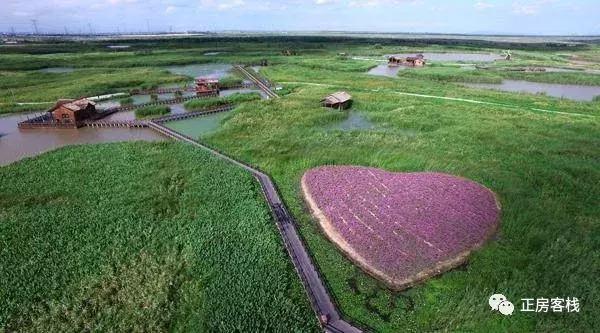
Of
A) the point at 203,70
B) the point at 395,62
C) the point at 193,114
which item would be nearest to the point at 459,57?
the point at 395,62

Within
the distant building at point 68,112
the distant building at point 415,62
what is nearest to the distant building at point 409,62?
the distant building at point 415,62

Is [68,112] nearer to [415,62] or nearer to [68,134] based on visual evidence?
[68,134]

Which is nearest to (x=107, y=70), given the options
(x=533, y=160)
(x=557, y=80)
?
(x=533, y=160)

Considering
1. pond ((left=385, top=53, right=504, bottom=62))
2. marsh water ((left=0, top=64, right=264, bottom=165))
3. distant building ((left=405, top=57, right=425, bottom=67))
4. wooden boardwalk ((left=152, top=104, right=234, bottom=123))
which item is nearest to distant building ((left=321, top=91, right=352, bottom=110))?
wooden boardwalk ((left=152, top=104, right=234, bottom=123))

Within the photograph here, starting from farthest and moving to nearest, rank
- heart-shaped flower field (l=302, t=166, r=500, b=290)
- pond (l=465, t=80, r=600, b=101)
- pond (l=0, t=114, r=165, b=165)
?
pond (l=465, t=80, r=600, b=101)
pond (l=0, t=114, r=165, b=165)
heart-shaped flower field (l=302, t=166, r=500, b=290)

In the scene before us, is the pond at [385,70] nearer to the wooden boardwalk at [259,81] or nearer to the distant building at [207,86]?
the wooden boardwalk at [259,81]

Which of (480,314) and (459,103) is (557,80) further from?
(480,314)

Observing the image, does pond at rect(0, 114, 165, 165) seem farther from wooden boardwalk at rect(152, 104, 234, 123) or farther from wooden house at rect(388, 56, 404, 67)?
wooden house at rect(388, 56, 404, 67)
